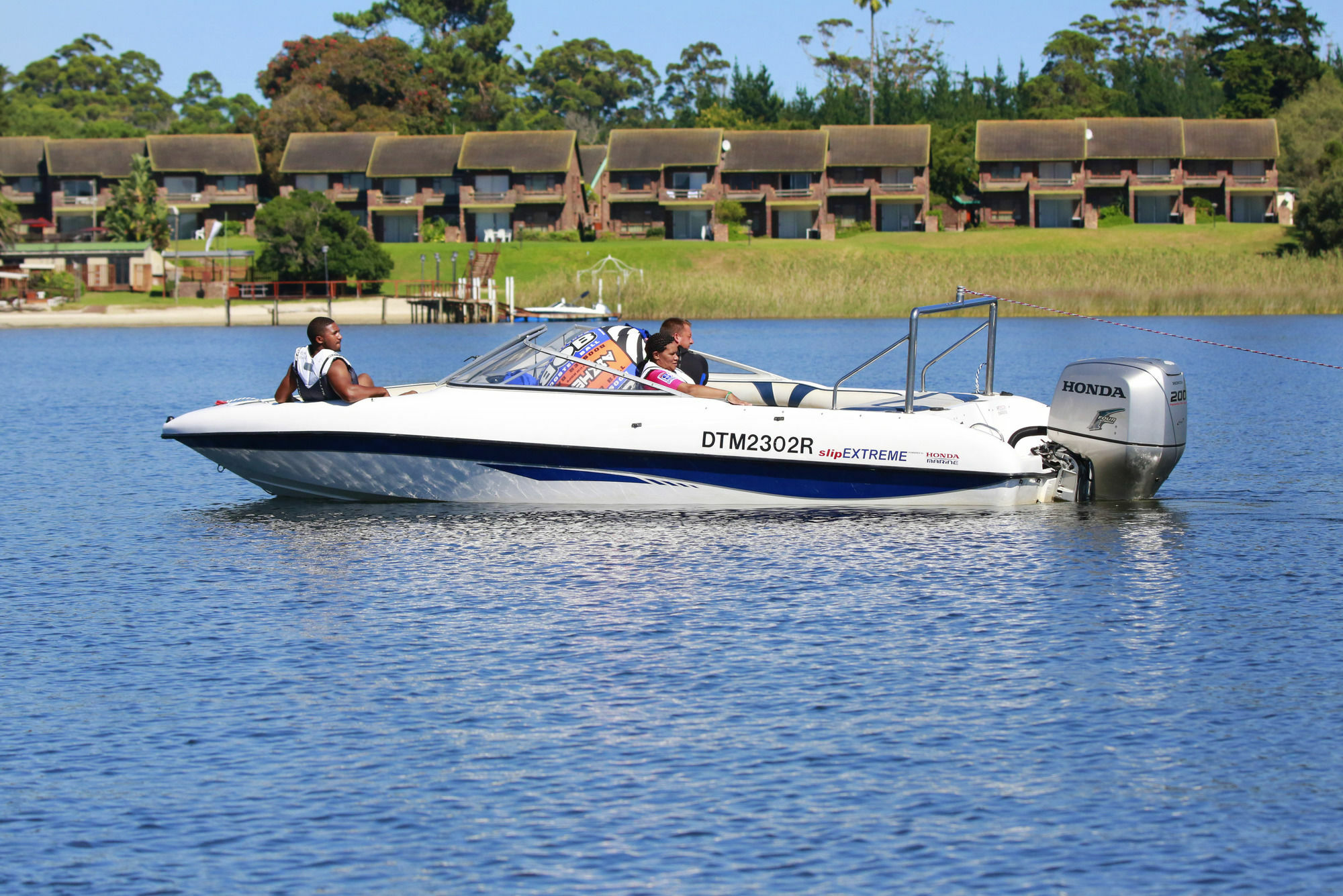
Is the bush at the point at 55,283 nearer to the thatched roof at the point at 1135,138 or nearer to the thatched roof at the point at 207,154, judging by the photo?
the thatched roof at the point at 207,154

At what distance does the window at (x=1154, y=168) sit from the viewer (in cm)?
9531

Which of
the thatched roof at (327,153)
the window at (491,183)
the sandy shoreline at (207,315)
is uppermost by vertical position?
the thatched roof at (327,153)

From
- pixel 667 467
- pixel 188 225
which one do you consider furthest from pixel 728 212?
pixel 667 467

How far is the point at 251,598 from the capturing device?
11000 mm

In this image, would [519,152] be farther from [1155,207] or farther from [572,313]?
[1155,207]

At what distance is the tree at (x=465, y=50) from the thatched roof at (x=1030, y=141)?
4042 centimetres

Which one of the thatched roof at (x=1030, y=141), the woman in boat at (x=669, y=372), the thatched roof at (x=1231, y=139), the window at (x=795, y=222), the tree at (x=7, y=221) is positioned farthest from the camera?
the window at (x=795, y=222)

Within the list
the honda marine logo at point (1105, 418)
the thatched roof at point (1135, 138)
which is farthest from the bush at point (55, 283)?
the honda marine logo at point (1105, 418)

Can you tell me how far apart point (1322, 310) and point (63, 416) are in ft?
135

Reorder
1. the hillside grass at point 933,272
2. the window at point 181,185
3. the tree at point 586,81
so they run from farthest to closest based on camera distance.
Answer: the tree at point 586,81, the window at point 181,185, the hillside grass at point 933,272

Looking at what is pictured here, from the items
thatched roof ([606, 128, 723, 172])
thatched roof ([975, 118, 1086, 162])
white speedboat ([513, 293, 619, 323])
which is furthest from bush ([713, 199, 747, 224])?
white speedboat ([513, 293, 619, 323])

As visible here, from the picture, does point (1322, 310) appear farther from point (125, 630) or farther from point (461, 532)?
point (125, 630)

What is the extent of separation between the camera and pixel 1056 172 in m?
95.8

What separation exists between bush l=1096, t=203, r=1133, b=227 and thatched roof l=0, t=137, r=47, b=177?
70828 millimetres
